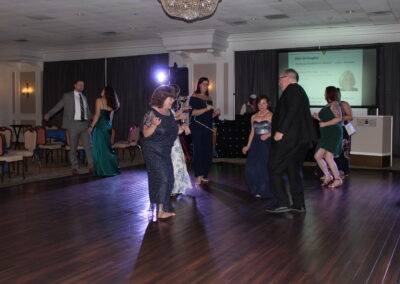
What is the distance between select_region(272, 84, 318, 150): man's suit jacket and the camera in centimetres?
522

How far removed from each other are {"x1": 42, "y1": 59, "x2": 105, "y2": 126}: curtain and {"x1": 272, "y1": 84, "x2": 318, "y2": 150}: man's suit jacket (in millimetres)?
11565

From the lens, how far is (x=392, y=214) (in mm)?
5551

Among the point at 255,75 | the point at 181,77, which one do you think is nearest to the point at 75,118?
the point at 181,77

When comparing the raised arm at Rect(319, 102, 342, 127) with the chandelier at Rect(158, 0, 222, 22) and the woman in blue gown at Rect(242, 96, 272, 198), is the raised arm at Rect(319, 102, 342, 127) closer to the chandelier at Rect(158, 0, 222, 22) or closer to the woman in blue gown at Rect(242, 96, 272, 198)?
the woman in blue gown at Rect(242, 96, 272, 198)

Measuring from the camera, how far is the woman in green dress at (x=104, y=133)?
838cm

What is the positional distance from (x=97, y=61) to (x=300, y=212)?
11.8 m

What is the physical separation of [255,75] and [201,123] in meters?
6.79

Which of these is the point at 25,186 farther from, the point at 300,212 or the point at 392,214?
the point at 392,214

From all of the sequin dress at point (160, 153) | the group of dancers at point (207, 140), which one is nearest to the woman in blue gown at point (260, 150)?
the group of dancers at point (207, 140)

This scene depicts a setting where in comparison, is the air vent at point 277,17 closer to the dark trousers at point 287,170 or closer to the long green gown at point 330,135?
the long green gown at point 330,135

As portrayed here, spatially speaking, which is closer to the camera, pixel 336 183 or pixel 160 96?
pixel 160 96

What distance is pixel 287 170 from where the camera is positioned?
5.50m

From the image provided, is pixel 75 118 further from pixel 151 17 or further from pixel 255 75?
pixel 255 75

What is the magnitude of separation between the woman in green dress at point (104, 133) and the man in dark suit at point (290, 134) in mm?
3815
